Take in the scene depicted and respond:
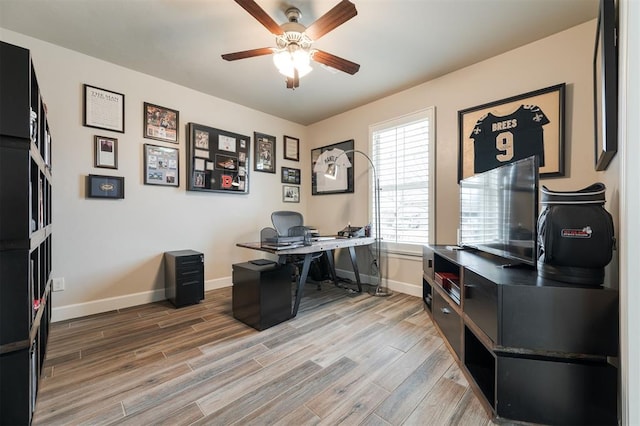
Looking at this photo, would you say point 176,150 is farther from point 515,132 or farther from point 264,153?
point 515,132

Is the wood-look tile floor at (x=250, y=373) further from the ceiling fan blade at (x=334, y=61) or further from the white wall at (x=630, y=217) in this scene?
the ceiling fan blade at (x=334, y=61)

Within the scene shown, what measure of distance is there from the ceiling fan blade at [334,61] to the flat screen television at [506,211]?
4.61 ft

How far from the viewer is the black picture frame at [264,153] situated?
3.91 m

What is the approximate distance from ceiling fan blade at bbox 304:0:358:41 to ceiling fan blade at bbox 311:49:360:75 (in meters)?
0.19

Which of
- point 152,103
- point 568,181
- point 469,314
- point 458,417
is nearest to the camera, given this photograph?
point 458,417

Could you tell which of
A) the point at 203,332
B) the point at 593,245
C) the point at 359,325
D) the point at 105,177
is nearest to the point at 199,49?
the point at 105,177

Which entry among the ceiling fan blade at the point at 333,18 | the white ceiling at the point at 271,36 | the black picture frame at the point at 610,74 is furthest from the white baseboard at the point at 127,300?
the ceiling fan blade at the point at 333,18

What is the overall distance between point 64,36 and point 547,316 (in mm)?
4025

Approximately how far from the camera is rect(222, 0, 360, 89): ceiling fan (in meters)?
1.72

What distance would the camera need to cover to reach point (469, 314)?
1.58m

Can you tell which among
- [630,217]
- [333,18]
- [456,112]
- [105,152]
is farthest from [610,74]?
[105,152]

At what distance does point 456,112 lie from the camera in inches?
112

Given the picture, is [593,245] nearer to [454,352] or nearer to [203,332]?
[454,352]

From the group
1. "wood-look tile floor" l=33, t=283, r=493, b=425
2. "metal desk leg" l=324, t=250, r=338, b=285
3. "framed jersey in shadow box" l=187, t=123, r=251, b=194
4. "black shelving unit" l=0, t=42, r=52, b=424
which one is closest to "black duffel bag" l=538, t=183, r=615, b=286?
"wood-look tile floor" l=33, t=283, r=493, b=425
